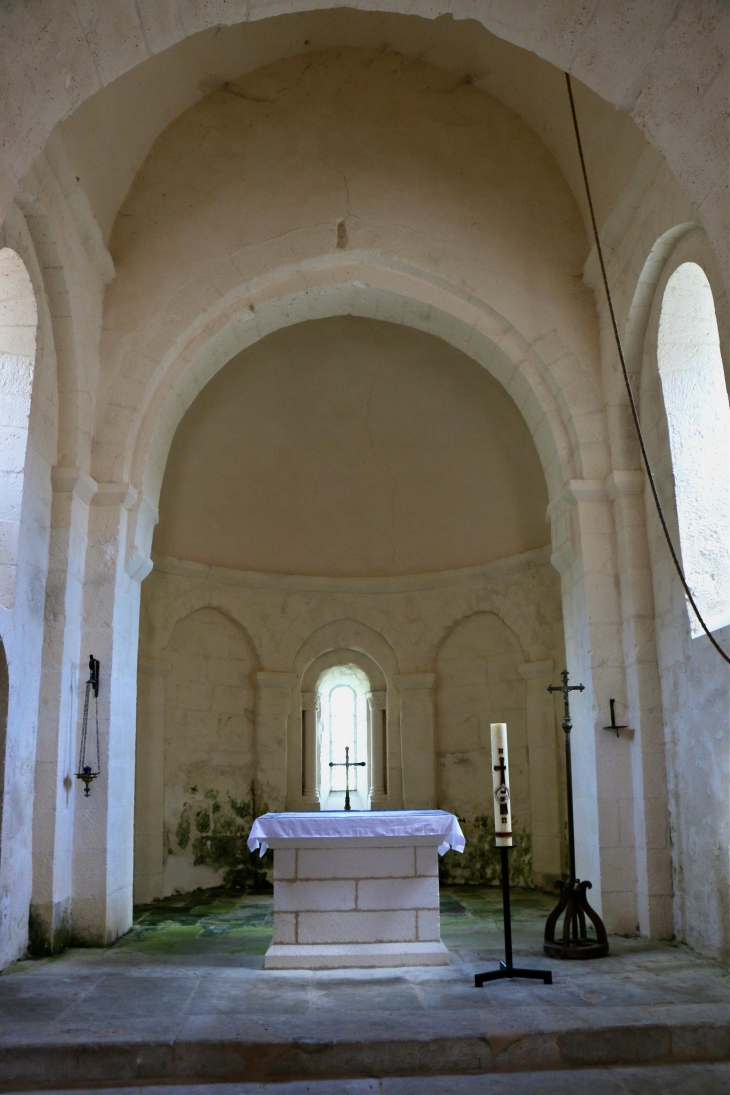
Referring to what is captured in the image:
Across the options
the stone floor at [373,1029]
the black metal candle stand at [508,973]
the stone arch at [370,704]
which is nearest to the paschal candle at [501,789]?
the black metal candle stand at [508,973]

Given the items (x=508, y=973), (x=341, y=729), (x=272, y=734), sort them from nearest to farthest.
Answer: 1. (x=508, y=973)
2. (x=272, y=734)
3. (x=341, y=729)

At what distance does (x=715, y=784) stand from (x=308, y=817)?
2605 mm

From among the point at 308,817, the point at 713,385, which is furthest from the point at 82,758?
the point at 713,385

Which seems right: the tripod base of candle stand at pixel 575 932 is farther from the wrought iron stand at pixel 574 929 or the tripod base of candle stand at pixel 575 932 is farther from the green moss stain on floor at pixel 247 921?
the green moss stain on floor at pixel 247 921

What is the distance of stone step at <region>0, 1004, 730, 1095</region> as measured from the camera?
13.3 ft

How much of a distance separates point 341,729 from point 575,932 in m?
5.98

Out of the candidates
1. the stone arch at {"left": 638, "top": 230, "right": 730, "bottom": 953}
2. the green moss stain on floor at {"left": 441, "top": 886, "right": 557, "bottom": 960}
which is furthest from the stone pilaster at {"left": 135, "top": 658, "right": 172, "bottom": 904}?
the stone arch at {"left": 638, "top": 230, "right": 730, "bottom": 953}

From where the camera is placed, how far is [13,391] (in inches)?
249

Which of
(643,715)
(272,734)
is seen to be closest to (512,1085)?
(643,715)

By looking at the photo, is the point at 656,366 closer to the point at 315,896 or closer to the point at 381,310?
the point at 381,310

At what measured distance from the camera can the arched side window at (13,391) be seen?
6047mm

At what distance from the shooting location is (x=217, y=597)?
411 inches

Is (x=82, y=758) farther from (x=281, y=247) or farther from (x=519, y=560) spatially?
(x=519, y=560)

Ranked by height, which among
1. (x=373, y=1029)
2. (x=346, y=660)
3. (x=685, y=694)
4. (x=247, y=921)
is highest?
(x=346, y=660)
